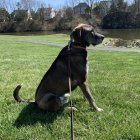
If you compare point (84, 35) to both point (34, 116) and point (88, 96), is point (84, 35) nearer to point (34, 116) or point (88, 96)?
point (88, 96)

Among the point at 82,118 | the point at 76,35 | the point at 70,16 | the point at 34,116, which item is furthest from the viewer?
the point at 70,16

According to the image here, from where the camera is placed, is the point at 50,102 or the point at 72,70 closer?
the point at 50,102

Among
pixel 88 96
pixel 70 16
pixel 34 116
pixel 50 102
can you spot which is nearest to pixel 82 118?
pixel 88 96

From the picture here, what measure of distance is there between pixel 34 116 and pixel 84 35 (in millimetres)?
1594

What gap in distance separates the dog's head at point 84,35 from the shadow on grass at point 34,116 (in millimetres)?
1222

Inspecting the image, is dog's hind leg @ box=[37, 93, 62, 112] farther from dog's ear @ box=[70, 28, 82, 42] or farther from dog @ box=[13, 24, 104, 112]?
dog's ear @ box=[70, 28, 82, 42]

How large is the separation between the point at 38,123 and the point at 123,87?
2.75 metres

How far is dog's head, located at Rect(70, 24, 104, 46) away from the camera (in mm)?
5474

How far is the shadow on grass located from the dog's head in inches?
48.1

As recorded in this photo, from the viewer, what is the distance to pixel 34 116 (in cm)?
531

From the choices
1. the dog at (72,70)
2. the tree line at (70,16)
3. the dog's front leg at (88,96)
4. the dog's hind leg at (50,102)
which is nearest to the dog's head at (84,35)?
the dog at (72,70)

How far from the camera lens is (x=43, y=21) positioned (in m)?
91.1

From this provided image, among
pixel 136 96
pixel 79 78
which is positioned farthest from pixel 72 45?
pixel 136 96

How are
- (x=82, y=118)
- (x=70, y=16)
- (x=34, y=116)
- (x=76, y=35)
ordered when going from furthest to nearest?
1. (x=70, y=16)
2. (x=76, y=35)
3. (x=34, y=116)
4. (x=82, y=118)
